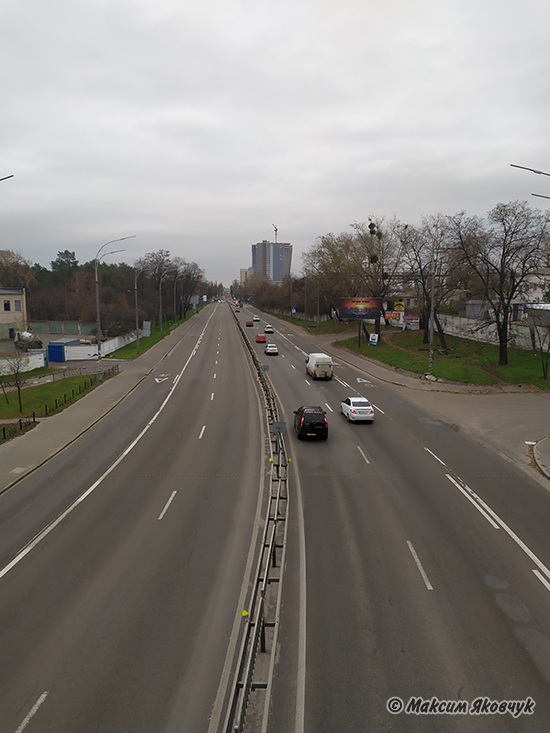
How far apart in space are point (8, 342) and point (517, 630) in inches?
2597

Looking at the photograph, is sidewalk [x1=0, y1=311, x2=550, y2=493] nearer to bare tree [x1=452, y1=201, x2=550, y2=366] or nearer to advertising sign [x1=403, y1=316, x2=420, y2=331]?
bare tree [x1=452, y1=201, x2=550, y2=366]

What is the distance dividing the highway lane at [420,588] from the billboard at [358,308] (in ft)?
109

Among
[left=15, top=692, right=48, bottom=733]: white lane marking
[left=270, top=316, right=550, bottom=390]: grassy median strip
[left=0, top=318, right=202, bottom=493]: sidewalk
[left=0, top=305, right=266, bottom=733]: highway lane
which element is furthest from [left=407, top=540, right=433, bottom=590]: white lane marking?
[left=270, top=316, right=550, bottom=390]: grassy median strip

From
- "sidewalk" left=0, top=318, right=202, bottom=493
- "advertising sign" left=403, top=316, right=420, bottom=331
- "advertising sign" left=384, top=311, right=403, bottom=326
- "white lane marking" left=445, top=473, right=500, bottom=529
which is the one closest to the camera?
"white lane marking" left=445, top=473, right=500, bottom=529

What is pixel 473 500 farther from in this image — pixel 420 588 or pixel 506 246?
pixel 506 246

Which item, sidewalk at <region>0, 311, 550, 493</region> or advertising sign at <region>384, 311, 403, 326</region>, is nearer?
sidewalk at <region>0, 311, 550, 493</region>

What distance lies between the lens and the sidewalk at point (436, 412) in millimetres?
19156

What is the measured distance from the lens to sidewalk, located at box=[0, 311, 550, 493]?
19156 mm

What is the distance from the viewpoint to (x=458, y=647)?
8039 millimetres

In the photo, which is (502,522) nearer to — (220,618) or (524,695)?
(524,695)

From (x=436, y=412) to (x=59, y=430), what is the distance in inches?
800

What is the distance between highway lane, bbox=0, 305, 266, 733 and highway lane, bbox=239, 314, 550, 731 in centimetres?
162

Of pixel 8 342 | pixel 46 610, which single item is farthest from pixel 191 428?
pixel 8 342

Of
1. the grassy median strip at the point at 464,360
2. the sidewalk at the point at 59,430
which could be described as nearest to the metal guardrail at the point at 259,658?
the sidewalk at the point at 59,430
